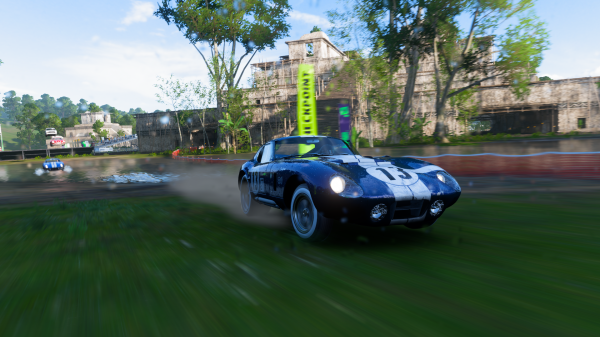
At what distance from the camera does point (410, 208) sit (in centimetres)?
395

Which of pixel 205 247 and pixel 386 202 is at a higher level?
pixel 386 202

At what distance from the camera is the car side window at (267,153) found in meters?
5.85

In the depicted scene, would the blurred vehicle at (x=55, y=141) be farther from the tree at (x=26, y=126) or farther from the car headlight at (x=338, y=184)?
the car headlight at (x=338, y=184)

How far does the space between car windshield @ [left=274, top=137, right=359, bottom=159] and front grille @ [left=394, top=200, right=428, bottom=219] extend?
5.73ft

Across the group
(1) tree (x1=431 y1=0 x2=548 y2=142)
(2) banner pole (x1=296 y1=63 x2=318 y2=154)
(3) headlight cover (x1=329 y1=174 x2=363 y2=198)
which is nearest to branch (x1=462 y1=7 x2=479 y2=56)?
(1) tree (x1=431 y1=0 x2=548 y2=142)

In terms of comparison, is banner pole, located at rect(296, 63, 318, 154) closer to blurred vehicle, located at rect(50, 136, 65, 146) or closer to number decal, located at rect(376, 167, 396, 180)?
number decal, located at rect(376, 167, 396, 180)

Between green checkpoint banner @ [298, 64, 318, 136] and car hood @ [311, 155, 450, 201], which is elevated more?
green checkpoint banner @ [298, 64, 318, 136]

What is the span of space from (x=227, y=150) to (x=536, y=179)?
35.5 m

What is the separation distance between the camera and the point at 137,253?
418 centimetres

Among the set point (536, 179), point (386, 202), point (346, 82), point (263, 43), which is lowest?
point (536, 179)

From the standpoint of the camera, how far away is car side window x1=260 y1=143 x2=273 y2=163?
5.85m

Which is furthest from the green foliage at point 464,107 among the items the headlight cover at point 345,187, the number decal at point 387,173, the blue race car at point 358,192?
the headlight cover at point 345,187

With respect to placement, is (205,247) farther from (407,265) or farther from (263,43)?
(263,43)

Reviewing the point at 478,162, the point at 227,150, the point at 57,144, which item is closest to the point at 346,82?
the point at 227,150
